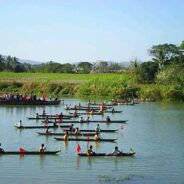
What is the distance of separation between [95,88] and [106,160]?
65354 mm

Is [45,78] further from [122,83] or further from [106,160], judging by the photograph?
[106,160]

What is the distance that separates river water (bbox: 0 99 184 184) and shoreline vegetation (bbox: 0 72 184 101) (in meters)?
34.0

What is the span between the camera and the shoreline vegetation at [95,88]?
9200 cm

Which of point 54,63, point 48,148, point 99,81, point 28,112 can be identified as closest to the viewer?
point 48,148

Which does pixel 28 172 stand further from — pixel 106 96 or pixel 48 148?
pixel 106 96

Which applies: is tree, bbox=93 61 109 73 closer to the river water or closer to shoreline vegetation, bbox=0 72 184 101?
shoreline vegetation, bbox=0 72 184 101

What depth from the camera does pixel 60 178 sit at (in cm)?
3155

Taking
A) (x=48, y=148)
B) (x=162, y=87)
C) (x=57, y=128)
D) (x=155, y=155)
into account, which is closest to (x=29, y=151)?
(x=48, y=148)

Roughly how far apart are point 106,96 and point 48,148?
58.3 metres

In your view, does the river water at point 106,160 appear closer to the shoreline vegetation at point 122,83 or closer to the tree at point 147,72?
the shoreline vegetation at point 122,83

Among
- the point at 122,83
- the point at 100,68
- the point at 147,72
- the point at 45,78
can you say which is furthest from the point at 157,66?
the point at 100,68

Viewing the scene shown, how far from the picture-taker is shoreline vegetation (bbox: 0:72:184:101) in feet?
302

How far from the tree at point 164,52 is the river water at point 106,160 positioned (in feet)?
207

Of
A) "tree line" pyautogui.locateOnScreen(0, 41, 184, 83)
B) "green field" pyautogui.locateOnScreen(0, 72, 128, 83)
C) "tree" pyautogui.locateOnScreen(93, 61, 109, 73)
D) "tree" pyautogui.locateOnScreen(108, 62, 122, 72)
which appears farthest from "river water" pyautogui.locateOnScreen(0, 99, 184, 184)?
"tree" pyautogui.locateOnScreen(108, 62, 122, 72)
